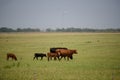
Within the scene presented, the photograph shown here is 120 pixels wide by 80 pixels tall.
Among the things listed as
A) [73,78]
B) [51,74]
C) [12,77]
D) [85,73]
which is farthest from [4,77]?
[85,73]

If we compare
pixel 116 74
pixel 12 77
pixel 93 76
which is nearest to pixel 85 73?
pixel 93 76

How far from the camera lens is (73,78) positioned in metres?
15.2

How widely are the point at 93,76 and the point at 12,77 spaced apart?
5440 mm

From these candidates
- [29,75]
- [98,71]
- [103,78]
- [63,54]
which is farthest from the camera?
[63,54]

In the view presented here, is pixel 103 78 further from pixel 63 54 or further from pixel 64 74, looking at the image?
pixel 63 54

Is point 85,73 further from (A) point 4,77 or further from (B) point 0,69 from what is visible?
(B) point 0,69

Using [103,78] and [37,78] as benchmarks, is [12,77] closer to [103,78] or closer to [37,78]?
[37,78]

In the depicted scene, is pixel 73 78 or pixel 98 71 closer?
pixel 73 78

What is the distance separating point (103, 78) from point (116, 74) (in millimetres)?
1774

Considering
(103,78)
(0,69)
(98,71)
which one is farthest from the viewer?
(0,69)

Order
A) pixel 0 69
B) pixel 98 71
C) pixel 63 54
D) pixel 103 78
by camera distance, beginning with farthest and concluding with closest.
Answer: pixel 63 54, pixel 0 69, pixel 98 71, pixel 103 78

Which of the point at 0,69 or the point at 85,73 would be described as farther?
the point at 0,69

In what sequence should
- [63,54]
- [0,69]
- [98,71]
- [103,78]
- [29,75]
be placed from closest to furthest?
[103,78], [29,75], [98,71], [0,69], [63,54]

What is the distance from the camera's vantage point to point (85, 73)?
16703 mm
